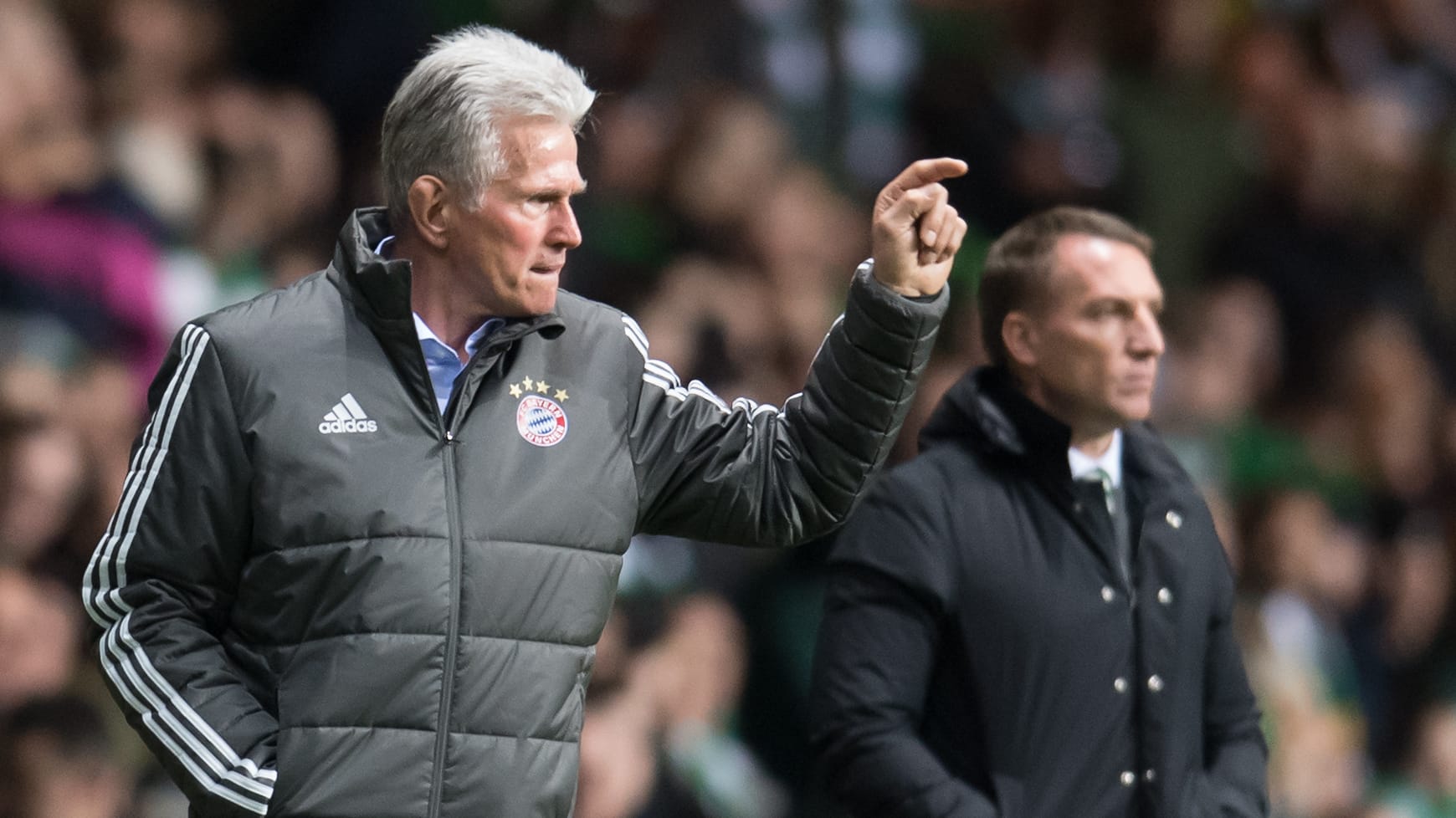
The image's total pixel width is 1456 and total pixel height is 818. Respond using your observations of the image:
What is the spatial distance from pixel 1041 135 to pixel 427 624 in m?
3.81

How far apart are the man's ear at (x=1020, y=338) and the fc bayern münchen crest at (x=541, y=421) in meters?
0.98

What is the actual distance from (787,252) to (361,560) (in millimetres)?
2994

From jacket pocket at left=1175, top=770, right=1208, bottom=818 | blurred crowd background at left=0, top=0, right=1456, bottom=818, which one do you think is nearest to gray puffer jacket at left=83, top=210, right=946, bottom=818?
jacket pocket at left=1175, top=770, right=1208, bottom=818

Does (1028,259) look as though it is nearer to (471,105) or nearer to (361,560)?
(471,105)

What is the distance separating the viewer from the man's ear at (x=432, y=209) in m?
2.18

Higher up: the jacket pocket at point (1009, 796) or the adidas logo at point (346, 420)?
the adidas logo at point (346, 420)

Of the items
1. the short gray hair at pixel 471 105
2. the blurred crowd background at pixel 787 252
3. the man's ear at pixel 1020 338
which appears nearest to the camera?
the short gray hair at pixel 471 105

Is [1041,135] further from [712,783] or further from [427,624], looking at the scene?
[427,624]

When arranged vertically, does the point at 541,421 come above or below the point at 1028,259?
below

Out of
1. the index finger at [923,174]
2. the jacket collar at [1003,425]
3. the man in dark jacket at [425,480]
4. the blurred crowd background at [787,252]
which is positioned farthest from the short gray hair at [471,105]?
the blurred crowd background at [787,252]

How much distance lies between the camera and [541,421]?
2.16 metres

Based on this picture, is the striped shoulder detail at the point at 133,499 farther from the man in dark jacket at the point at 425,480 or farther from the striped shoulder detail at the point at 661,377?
the striped shoulder detail at the point at 661,377

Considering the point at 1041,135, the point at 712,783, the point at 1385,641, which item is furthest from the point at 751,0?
the point at 1385,641

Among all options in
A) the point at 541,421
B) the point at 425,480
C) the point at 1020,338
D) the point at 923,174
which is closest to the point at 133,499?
the point at 425,480
